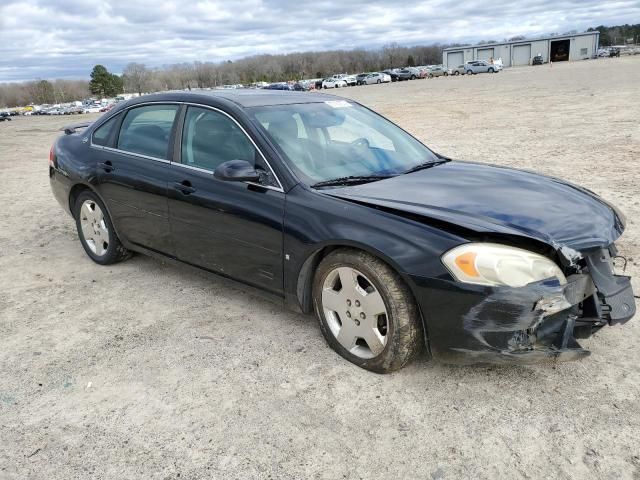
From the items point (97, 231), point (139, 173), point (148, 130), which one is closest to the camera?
point (139, 173)

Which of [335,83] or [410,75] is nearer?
[410,75]

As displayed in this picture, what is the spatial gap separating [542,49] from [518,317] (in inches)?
4635

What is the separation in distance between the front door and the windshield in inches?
8.6

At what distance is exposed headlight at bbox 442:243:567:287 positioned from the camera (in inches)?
105

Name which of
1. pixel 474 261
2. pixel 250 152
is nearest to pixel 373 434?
pixel 474 261

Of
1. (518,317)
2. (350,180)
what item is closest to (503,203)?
(518,317)

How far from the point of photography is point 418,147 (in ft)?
14.6

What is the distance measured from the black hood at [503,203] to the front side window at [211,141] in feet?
2.59

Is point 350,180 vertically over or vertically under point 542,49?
under

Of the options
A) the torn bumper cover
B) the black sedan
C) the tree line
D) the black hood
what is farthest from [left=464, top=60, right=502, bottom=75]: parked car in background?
the tree line

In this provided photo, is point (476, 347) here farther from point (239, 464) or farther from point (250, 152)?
point (250, 152)

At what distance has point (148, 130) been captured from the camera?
14.6 feet

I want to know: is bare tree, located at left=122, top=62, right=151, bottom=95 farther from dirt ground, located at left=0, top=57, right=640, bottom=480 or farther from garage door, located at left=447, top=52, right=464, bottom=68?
dirt ground, located at left=0, top=57, right=640, bottom=480

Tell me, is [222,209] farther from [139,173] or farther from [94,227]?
[94,227]
